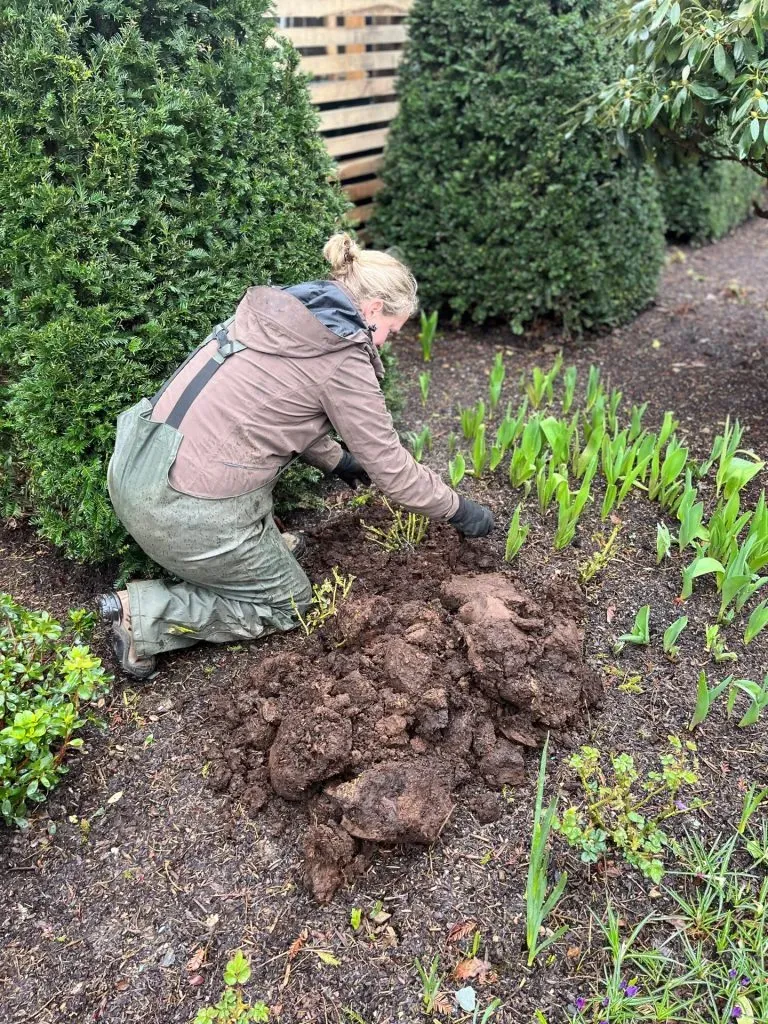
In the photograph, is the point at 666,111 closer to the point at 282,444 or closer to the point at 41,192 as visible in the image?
the point at 282,444

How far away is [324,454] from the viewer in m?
3.10

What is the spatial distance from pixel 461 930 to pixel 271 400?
63.6 inches

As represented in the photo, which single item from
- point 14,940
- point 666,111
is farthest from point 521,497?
point 14,940

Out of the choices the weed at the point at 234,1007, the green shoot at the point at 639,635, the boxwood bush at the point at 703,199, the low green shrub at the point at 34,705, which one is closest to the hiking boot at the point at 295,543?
the low green shrub at the point at 34,705

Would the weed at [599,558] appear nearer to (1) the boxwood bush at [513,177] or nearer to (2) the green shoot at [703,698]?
(2) the green shoot at [703,698]

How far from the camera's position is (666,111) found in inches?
137

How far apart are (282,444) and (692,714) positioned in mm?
1598

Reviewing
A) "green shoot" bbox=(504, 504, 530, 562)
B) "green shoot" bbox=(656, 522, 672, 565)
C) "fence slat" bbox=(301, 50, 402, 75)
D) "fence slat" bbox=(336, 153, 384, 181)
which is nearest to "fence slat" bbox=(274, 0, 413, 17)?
"fence slat" bbox=(301, 50, 402, 75)

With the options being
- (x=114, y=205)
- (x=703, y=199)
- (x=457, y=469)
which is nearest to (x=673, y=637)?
(x=457, y=469)

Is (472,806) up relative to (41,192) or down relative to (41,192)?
down

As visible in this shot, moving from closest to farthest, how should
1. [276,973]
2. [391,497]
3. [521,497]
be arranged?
[276,973]
[391,497]
[521,497]

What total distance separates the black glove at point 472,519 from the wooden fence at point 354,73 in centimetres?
326

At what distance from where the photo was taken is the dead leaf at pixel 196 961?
1.90m

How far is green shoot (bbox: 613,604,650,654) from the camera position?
2.53m
